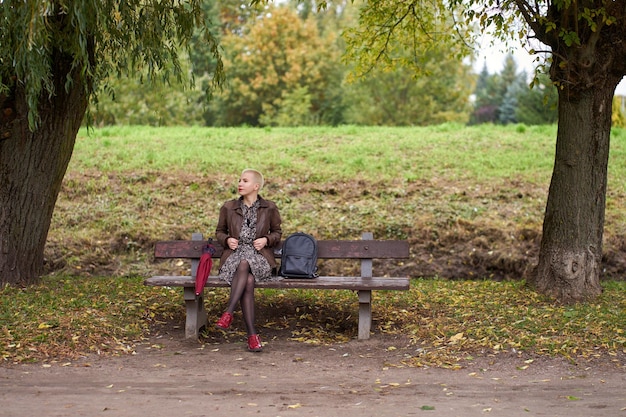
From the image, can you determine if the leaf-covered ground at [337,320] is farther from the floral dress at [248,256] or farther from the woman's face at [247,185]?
the woman's face at [247,185]

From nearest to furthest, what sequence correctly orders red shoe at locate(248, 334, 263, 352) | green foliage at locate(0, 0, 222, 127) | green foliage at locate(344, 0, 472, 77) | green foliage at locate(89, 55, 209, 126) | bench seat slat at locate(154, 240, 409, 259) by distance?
green foliage at locate(0, 0, 222, 127) → red shoe at locate(248, 334, 263, 352) → bench seat slat at locate(154, 240, 409, 259) → green foliage at locate(344, 0, 472, 77) → green foliage at locate(89, 55, 209, 126)

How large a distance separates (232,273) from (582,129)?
3916mm

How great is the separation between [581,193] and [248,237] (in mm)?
3523

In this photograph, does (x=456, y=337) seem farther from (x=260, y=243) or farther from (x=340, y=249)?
(x=260, y=243)

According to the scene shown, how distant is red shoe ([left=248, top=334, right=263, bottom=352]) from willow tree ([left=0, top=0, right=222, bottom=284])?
2.95 meters

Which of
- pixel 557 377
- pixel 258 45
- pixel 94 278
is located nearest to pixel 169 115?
pixel 258 45

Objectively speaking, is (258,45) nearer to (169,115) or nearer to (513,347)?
(169,115)

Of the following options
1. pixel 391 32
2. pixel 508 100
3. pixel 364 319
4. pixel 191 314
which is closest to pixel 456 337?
pixel 364 319

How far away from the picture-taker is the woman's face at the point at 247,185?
7.74 metres

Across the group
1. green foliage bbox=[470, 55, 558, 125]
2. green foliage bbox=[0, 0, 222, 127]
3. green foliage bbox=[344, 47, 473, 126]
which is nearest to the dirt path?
green foliage bbox=[0, 0, 222, 127]

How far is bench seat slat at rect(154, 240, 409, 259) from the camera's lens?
798 centimetres

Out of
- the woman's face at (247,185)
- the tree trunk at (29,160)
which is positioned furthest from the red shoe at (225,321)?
the tree trunk at (29,160)

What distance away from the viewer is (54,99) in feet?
28.6

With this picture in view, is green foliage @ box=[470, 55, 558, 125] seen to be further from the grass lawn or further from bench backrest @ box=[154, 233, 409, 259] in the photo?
bench backrest @ box=[154, 233, 409, 259]
